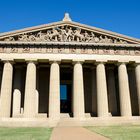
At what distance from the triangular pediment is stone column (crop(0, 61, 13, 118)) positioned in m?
4.17

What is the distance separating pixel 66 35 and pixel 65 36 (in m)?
0.23

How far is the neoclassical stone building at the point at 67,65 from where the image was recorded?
84.5 ft

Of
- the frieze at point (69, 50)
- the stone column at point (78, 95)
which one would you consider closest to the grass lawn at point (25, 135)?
the stone column at point (78, 95)

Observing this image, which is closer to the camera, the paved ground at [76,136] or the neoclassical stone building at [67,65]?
the paved ground at [76,136]

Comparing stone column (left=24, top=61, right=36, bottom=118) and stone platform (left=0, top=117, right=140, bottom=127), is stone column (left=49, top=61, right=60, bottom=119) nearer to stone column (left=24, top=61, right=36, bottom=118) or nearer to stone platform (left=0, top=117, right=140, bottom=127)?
stone platform (left=0, top=117, right=140, bottom=127)

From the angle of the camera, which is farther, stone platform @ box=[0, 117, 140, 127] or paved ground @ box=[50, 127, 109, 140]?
stone platform @ box=[0, 117, 140, 127]

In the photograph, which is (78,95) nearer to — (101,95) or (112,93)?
(101,95)

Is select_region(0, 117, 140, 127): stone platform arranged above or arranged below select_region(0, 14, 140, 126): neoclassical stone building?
below

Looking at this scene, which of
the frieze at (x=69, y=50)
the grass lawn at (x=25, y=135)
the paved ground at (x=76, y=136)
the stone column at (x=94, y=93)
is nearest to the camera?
the paved ground at (x=76, y=136)

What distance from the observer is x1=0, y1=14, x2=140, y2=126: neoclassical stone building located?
84.5 ft

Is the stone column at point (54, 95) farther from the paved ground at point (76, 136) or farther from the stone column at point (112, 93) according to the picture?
the paved ground at point (76, 136)

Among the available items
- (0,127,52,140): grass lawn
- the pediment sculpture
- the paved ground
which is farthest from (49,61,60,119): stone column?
the paved ground

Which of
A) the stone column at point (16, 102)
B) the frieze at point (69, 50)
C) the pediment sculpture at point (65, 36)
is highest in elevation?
the pediment sculpture at point (65, 36)

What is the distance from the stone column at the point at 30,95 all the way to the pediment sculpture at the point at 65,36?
12.4 ft
